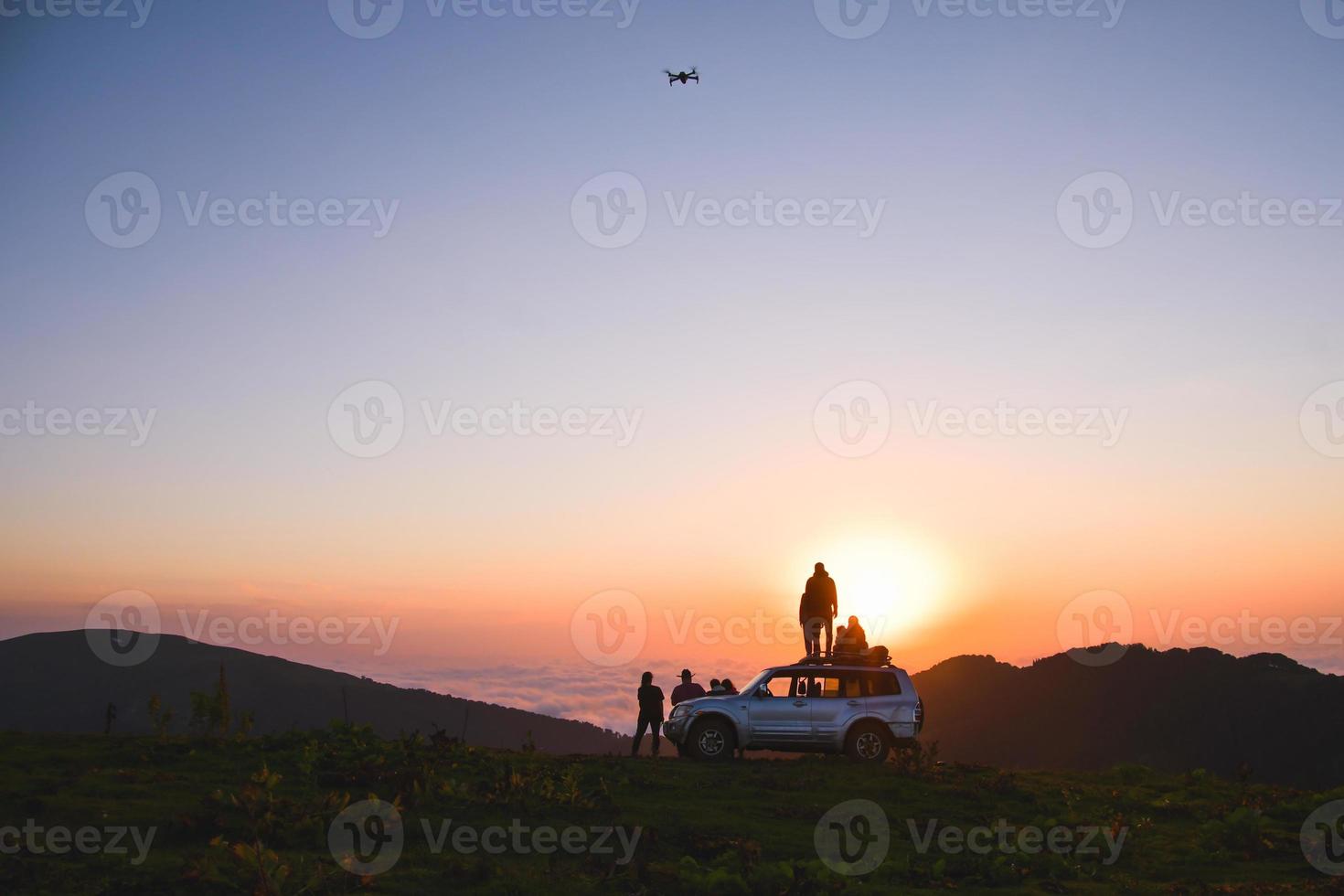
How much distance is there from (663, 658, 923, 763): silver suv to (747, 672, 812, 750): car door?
0.02m

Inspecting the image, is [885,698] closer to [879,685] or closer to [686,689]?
[879,685]

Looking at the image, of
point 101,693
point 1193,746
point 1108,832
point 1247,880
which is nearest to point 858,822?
point 1108,832

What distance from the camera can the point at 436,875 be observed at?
13.2 meters

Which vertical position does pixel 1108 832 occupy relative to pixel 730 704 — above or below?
below

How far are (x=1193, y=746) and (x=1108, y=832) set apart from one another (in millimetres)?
59442

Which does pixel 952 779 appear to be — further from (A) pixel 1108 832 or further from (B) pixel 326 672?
(B) pixel 326 672

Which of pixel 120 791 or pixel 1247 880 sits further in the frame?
pixel 120 791

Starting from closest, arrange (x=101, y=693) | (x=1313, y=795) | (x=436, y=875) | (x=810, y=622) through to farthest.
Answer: (x=436, y=875), (x=1313, y=795), (x=810, y=622), (x=101, y=693)

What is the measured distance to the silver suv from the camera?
21.1 meters
